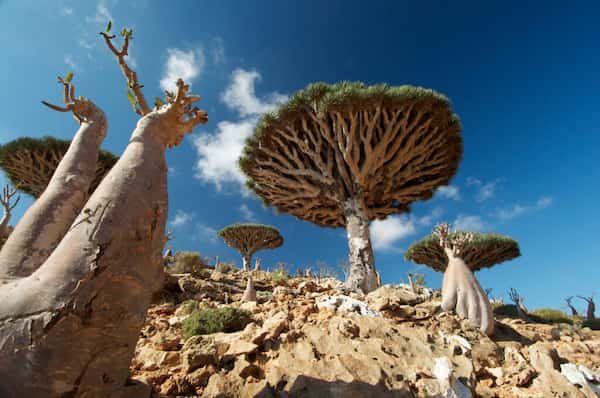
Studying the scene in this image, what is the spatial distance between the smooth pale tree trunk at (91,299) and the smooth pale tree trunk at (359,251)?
6.34 m

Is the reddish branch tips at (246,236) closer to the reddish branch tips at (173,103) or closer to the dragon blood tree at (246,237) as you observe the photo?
the dragon blood tree at (246,237)

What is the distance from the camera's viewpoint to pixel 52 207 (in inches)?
87.9

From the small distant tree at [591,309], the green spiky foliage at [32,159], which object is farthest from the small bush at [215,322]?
the small distant tree at [591,309]

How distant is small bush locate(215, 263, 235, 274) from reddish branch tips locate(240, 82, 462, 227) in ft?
14.0

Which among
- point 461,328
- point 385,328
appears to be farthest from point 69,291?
point 461,328

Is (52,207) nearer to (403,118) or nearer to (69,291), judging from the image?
(69,291)

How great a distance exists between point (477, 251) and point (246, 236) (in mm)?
15400

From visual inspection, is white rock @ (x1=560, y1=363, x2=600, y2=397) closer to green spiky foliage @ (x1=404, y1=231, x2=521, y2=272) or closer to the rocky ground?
the rocky ground

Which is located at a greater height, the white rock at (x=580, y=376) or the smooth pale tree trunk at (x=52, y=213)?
the smooth pale tree trunk at (x=52, y=213)

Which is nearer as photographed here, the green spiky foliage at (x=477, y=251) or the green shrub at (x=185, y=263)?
the green shrub at (x=185, y=263)

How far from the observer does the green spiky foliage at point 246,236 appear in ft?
68.5

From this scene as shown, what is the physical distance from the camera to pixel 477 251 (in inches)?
625

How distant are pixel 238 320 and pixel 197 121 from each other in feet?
9.69

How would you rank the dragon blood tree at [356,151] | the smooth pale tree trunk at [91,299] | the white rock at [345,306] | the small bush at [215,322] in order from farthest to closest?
1. the dragon blood tree at [356,151]
2. the white rock at [345,306]
3. the small bush at [215,322]
4. the smooth pale tree trunk at [91,299]
